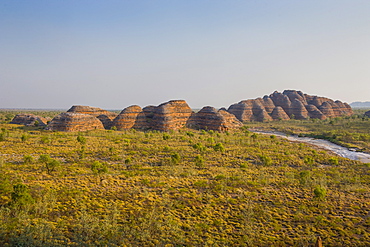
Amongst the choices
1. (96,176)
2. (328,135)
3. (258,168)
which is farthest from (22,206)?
(328,135)

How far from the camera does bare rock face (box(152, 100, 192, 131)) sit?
43.8 metres

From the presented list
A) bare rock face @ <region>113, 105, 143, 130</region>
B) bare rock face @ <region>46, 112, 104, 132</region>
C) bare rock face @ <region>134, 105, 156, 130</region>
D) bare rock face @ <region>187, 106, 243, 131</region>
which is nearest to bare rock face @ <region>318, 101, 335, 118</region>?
bare rock face @ <region>187, 106, 243, 131</region>

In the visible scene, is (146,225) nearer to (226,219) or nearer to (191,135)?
(226,219)

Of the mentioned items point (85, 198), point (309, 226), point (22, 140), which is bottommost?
point (309, 226)

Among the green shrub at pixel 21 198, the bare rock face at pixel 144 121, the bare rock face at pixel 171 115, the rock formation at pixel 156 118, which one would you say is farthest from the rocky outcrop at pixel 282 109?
the green shrub at pixel 21 198

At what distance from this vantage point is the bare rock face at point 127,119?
144ft

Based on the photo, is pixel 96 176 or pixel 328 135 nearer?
pixel 96 176

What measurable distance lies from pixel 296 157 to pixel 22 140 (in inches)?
1444

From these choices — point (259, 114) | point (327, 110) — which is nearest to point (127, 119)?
point (259, 114)

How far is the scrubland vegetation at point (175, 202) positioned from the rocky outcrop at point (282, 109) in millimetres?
60258

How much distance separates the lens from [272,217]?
1230cm

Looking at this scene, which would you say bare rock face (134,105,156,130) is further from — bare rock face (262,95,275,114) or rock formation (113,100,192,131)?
bare rock face (262,95,275,114)

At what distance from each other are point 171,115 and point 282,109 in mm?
59972

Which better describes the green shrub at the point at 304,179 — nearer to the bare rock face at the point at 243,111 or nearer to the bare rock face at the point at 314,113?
the bare rock face at the point at 243,111
